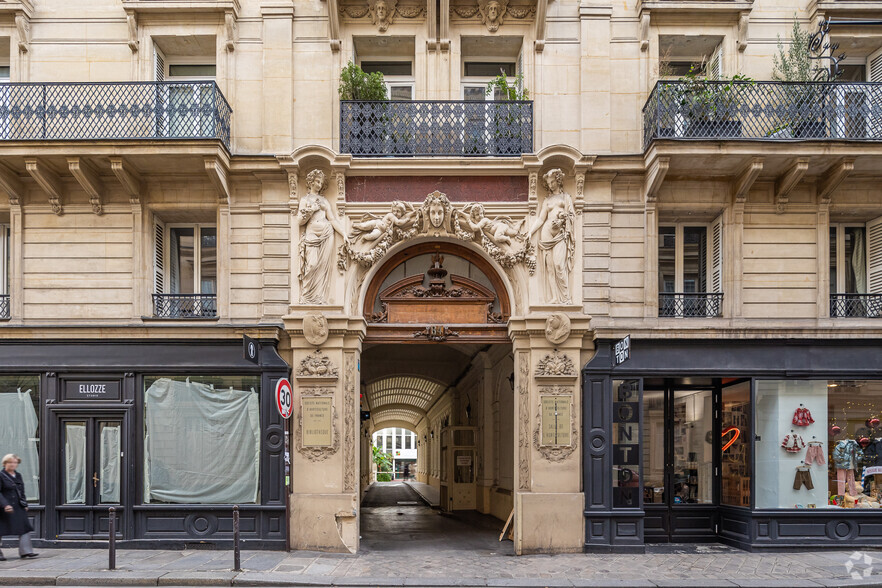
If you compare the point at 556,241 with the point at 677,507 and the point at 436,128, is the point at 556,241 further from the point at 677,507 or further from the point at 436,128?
the point at 677,507

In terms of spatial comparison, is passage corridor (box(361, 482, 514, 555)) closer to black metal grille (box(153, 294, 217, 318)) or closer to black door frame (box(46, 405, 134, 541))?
black door frame (box(46, 405, 134, 541))

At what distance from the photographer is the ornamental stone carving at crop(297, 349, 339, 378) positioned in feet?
44.0

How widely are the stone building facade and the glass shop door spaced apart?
52 millimetres

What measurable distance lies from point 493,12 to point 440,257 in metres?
4.76

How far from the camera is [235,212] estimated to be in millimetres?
13922

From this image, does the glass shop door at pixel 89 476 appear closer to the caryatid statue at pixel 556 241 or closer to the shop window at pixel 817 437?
the caryatid statue at pixel 556 241

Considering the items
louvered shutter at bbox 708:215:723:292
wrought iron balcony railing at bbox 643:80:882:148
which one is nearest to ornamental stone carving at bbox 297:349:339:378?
wrought iron balcony railing at bbox 643:80:882:148

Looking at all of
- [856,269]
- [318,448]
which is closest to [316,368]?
[318,448]

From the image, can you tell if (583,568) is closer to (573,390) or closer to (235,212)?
(573,390)

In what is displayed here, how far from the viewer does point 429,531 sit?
1661 cm

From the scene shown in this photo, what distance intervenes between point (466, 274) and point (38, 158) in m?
7.92

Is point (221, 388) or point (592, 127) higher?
point (592, 127)

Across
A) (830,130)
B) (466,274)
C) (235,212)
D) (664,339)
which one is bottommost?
(664,339)

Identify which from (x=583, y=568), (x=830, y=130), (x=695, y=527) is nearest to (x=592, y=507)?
(x=583, y=568)
